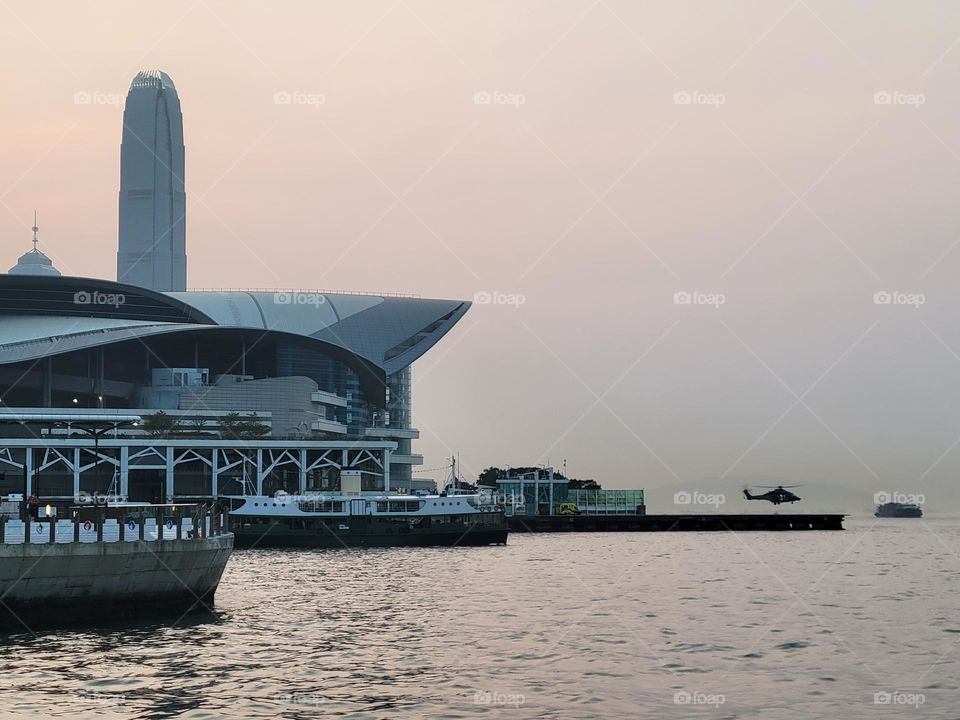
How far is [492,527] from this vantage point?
391 feet

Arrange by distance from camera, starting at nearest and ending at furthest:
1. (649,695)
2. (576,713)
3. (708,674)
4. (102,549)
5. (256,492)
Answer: (576,713) → (649,695) → (708,674) → (102,549) → (256,492)

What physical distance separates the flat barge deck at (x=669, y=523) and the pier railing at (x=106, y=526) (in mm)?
112756

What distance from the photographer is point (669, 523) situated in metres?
173

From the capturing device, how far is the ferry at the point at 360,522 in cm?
11250

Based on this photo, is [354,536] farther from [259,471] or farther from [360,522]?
[259,471]

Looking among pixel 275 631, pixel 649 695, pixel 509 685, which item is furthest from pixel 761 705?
pixel 275 631

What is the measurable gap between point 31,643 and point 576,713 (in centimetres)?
1759

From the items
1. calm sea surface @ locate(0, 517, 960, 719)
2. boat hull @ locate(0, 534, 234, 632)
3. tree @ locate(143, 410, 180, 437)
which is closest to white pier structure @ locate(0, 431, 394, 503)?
tree @ locate(143, 410, 180, 437)

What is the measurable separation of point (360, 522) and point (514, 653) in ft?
247

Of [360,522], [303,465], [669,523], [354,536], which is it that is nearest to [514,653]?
[354,536]

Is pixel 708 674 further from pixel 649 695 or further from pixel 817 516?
pixel 817 516

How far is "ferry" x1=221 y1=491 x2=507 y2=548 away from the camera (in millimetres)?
112500

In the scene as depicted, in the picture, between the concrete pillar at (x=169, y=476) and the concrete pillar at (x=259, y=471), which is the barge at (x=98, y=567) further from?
the concrete pillar at (x=259, y=471)

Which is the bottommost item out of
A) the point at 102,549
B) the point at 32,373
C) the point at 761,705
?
the point at 761,705
